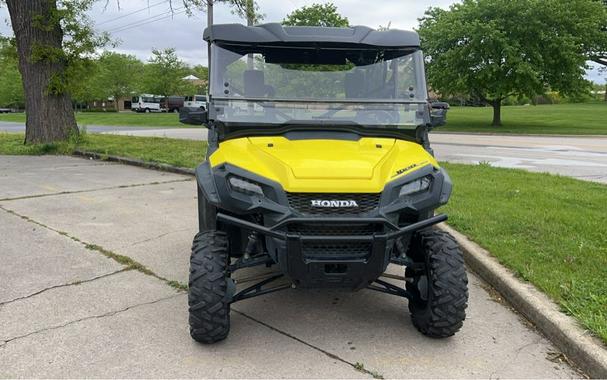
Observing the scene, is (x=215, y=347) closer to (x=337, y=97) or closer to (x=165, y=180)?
(x=337, y=97)

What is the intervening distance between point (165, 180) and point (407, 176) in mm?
7234

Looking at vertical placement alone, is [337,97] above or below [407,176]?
above

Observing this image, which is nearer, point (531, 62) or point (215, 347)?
point (215, 347)

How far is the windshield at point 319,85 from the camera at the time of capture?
151 inches

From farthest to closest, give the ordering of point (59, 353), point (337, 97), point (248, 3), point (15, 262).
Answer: point (248, 3)
point (15, 262)
point (337, 97)
point (59, 353)

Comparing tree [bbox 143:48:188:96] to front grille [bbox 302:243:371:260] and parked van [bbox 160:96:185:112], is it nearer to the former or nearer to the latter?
parked van [bbox 160:96:185:112]

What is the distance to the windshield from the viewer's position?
3.83 meters

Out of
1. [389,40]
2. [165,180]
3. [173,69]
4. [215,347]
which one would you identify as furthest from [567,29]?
[173,69]

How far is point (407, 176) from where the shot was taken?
3.24 metres

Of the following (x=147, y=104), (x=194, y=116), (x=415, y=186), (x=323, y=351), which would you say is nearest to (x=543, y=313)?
(x=415, y=186)

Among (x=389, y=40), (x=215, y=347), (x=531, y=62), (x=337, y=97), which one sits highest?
(x=531, y=62)

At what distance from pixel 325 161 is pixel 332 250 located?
0.54m

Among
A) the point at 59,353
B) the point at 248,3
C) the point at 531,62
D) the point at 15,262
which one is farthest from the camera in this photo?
the point at 531,62

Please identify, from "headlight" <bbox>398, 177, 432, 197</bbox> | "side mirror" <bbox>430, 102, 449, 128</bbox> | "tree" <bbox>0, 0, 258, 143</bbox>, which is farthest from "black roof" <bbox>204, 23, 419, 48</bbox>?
"tree" <bbox>0, 0, 258, 143</bbox>
